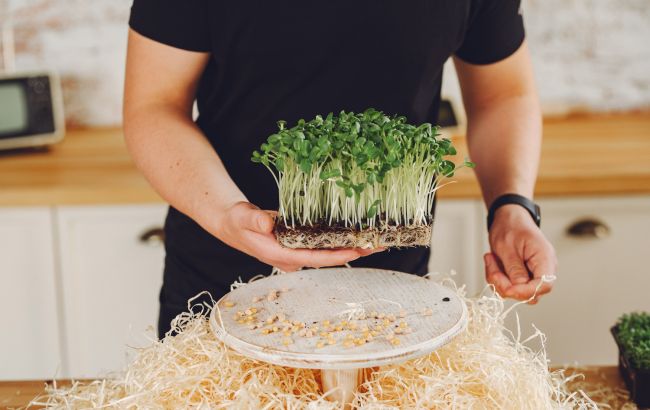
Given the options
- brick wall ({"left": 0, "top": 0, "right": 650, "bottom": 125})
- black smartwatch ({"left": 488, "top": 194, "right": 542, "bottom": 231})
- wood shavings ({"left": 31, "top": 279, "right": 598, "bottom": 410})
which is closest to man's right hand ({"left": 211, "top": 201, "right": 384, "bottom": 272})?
wood shavings ({"left": 31, "top": 279, "right": 598, "bottom": 410})

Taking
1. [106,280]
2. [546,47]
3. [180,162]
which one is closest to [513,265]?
[180,162]

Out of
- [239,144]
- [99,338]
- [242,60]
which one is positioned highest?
[242,60]

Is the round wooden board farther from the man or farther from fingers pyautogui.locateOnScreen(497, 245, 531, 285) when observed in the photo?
fingers pyautogui.locateOnScreen(497, 245, 531, 285)

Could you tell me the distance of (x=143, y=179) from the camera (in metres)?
2.26

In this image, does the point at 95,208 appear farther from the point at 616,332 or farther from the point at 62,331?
the point at 616,332

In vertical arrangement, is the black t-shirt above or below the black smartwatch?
above

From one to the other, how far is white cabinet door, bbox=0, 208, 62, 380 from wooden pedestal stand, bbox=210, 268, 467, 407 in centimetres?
125

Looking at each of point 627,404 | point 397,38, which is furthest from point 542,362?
point 397,38

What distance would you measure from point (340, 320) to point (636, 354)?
517mm

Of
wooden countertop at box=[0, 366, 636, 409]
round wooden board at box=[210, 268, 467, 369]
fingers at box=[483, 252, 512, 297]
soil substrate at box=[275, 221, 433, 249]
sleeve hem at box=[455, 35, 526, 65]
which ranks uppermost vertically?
sleeve hem at box=[455, 35, 526, 65]

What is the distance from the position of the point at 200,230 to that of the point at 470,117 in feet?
2.13

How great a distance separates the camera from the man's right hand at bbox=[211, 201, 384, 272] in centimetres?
108

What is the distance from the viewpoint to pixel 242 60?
56.2 inches

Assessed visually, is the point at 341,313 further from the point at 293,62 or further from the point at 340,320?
the point at 293,62
